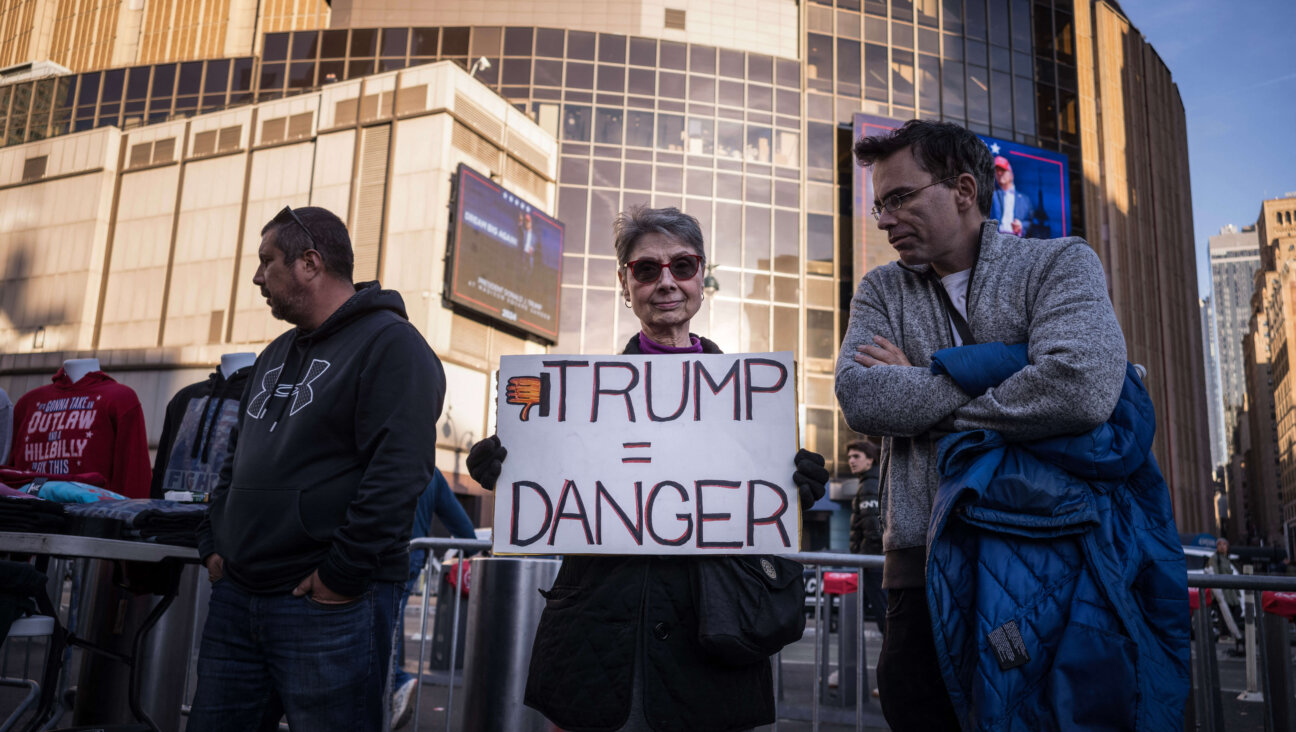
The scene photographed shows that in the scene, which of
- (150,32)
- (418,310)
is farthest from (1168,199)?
(150,32)

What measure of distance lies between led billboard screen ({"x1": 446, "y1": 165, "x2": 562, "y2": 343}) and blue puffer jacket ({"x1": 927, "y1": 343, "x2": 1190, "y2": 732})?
26.5m

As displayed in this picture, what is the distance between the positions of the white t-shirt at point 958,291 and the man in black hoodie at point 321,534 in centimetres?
158

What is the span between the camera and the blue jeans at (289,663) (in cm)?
255

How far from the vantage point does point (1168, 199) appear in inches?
1913

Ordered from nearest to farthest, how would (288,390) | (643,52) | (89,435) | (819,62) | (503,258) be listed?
(288,390), (89,435), (503,258), (643,52), (819,62)

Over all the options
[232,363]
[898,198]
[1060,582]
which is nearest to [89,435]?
[232,363]

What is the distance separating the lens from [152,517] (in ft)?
11.4

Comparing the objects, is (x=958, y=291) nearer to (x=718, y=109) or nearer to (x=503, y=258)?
(x=503, y=258)

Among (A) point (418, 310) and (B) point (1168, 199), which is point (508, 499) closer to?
(A) point (418, 310)

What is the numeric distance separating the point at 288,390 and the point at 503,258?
26902 mm

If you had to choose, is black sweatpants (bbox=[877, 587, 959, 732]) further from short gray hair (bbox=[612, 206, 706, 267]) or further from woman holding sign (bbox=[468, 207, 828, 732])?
short gray hair (bbox=[612, 206, 706, 267])

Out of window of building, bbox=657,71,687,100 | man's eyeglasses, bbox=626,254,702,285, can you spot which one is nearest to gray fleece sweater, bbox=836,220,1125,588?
man's eyeglasses, bbox=626,254,702,285

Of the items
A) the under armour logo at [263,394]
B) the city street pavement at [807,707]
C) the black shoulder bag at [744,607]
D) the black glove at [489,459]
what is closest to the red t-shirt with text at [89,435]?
the city street pavement at [807,707]

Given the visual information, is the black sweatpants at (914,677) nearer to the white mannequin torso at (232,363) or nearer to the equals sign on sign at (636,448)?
the equals sign on sign at (636,448)
